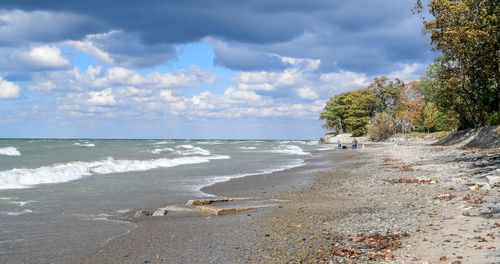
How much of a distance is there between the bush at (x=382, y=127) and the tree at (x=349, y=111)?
20125mm

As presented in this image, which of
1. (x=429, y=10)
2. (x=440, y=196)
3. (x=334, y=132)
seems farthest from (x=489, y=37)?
(x=334, y=132)

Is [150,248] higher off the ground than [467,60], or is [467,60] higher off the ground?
[467,60]

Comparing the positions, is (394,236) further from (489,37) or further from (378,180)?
(489,37)


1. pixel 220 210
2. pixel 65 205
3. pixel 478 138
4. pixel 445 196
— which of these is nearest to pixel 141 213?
pixel 220 210

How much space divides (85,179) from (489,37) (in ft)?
83.8

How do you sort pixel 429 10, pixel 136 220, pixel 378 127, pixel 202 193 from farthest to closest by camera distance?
pixel 378 127 → pixel 429 10 → pixel 202 193 → pixel 136 220

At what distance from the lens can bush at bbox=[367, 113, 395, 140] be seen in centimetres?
7262

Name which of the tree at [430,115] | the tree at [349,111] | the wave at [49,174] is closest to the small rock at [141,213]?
the wave at [49,174]

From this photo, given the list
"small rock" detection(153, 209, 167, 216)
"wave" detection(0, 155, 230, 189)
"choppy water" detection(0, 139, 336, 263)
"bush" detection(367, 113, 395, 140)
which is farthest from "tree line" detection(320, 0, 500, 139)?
"wave" detection(0, 155, 230, 189)

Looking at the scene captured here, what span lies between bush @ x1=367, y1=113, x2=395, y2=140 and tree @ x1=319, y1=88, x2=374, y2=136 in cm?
2013

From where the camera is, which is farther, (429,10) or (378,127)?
(378,127)

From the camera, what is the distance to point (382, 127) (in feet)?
239

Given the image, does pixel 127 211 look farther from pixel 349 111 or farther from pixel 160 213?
pixel 349 111

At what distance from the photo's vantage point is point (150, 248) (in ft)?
23.4
